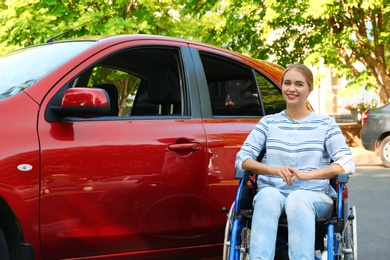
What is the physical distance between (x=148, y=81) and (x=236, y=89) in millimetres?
602

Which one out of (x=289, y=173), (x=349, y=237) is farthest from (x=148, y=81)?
(x=349, y=237)

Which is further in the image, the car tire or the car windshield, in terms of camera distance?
the car tire

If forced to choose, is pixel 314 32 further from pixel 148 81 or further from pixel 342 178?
pixel 342 178

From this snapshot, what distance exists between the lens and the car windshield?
4793mm

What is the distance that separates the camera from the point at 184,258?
5277 mm

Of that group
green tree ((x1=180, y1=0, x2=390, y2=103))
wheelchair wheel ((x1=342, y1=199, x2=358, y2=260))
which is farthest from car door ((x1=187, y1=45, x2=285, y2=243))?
green tree ((x1=180, y1=0, x2=390, y2=103))

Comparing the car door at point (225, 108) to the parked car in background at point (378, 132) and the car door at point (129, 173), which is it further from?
the parked car in background at point (378, 132)

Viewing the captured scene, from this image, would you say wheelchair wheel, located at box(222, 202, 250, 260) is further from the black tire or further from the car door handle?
the black tire

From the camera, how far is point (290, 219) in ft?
15.0

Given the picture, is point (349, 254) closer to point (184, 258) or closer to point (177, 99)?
point (184, 258)

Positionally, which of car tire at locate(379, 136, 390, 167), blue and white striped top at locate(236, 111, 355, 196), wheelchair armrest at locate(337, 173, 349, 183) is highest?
blue and white striped top at locate(236, 111, 355, 196)

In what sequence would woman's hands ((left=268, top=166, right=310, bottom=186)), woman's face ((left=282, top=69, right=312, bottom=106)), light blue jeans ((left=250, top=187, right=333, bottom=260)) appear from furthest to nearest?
1. woman's face ((left=282, top=69, right=312, bottom=106))
2. woman's hands ((left=268, top=166, right=310, bottom=186))
3. light blue jeans ((left=250, top=187, right=333, bottom=260))

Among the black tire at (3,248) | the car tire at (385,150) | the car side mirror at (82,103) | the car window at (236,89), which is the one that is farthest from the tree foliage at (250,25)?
the black tire at (3,248)

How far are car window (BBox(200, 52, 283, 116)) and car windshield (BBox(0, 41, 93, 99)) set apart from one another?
918 mm
